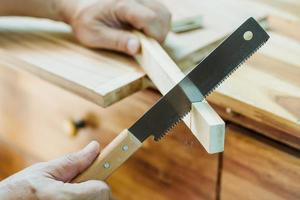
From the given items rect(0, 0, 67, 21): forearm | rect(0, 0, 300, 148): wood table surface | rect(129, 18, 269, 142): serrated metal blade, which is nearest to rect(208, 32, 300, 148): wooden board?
rect(0, 0, 300, 148): wood table surface

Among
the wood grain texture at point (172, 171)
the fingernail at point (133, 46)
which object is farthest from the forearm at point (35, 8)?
the wood grain texture at point (172, 171)

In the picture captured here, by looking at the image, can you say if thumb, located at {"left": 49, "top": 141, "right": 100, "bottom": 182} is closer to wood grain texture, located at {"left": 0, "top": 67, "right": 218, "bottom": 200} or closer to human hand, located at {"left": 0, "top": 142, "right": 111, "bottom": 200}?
human hand, located at {"left": 0, "top": 142, "right": 111, "bottom": 200}

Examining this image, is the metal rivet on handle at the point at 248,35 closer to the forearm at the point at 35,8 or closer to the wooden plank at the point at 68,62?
the wooden plank at the point at 68,62

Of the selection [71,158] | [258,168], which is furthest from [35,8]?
[258,168]

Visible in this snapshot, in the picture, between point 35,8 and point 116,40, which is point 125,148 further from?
point 35,8

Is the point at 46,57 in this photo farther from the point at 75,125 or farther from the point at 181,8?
the point at 181,8

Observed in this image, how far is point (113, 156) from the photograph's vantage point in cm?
60

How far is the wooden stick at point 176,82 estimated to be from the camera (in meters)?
0.52

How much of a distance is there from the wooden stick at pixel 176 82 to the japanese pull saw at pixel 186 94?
0.05 ft

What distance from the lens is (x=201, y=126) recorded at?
534mm

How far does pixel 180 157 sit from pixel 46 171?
210 millimetres

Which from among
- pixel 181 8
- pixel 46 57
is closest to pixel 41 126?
pixel 46 57

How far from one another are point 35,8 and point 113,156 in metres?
0.30

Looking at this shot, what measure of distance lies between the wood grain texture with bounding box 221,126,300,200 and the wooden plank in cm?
15
